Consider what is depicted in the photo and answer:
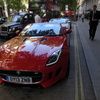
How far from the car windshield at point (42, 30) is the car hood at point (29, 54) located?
2.02ft

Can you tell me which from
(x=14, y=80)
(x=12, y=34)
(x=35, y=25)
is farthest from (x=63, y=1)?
(x=14, y=80)

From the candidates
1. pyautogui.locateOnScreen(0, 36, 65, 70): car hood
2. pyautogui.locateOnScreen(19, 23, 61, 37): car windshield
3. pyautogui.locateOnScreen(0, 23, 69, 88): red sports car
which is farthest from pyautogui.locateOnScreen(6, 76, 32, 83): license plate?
pyautogui.locateOnScreen(19, 23, 61, 37): car windshield

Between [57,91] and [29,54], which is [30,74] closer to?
[29,54]

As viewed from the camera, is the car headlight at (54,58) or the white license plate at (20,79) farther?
the car headlight at (54,58)

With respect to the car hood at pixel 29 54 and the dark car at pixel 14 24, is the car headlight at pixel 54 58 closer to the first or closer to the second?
the car hood at pixel 29 54

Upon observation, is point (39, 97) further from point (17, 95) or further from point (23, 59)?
point (23, 59)

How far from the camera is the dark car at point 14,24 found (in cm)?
991

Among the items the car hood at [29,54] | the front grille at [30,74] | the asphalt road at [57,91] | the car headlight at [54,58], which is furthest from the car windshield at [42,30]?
the front grille at [30,74]

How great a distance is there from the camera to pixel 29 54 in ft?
11.2

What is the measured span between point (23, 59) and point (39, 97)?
870 mm

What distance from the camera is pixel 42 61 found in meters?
3.18

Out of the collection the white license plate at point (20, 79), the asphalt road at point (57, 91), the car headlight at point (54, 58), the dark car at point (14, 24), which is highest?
the dark car at point (14, 24)

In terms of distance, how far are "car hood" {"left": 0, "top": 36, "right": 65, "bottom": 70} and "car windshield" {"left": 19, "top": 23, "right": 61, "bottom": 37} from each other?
2.02 ft

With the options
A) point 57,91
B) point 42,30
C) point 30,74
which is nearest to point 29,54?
point 30,74
